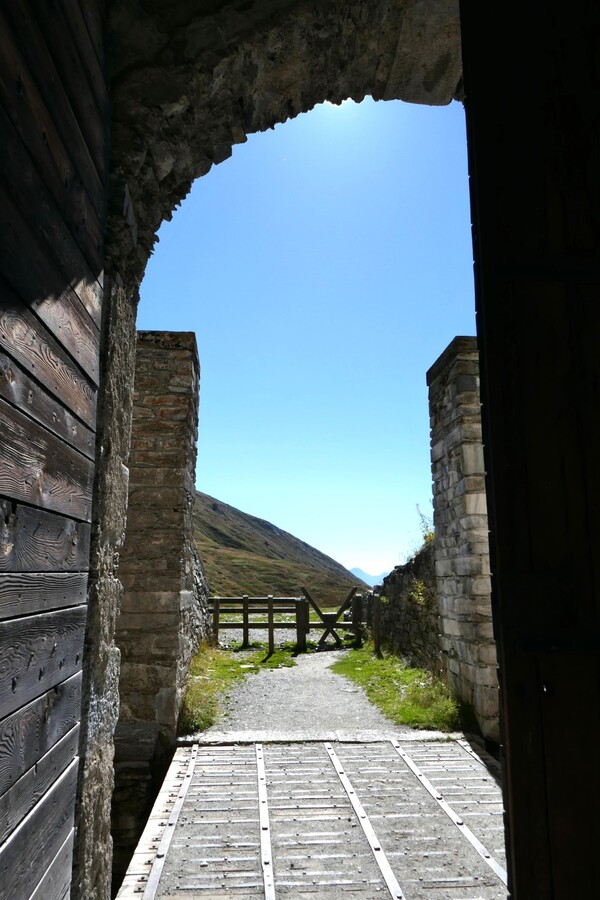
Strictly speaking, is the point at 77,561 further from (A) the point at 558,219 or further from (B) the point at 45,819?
(A) the point at 558,219

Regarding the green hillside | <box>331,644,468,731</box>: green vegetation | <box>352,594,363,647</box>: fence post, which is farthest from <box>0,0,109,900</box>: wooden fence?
the green hillside

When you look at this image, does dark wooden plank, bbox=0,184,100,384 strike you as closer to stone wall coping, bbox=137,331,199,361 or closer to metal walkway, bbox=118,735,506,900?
metal walkway, bbox=118,735,506,900

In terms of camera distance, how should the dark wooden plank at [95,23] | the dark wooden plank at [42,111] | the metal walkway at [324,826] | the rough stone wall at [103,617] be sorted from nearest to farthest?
the dark wooden plank at [42,111] < the dark wooden plank at [95,23] < the rough stone wall at [103,617] < the metal walkway at [324,826]

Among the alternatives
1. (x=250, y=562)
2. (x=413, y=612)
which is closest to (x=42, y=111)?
(x=413, y=612)

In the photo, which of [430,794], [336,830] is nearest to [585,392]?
[336,830]

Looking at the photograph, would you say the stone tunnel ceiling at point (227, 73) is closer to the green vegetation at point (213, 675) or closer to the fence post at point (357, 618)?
the green vegetation at point (213, 675)

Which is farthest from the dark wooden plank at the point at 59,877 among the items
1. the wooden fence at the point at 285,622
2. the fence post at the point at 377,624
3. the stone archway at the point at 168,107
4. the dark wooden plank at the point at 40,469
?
the wooden fence at the point at 285,622

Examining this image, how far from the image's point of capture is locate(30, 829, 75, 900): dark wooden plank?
1770mm

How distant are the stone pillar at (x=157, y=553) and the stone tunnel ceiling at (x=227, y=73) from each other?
3489 mm

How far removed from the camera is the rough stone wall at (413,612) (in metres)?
7.82

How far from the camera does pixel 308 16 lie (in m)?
2.61

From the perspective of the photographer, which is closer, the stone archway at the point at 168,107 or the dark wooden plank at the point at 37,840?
the dark wooden plank at the point at 37,840

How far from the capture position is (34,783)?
1694 mm

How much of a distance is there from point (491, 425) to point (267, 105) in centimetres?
212
